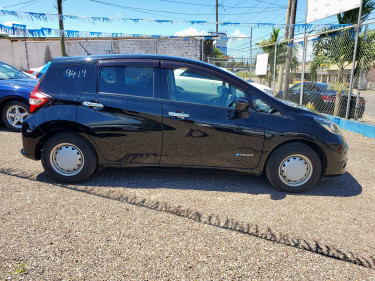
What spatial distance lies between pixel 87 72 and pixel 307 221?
10.4ft

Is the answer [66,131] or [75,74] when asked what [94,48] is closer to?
[75,74]

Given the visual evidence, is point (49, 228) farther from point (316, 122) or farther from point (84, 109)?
point (316, 122)

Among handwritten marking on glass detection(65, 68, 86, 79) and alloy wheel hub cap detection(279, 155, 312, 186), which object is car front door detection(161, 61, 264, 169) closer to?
alloy wheel hub cap detection(279, 155, 312, 186)

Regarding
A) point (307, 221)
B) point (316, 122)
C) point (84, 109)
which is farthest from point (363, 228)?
point (84, 109)

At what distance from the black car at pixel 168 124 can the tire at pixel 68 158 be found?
0.04 feet

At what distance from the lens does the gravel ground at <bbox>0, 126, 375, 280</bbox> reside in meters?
2.16

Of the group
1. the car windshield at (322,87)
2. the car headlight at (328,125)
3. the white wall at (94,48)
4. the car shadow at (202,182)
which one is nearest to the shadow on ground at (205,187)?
the car shadow at (202,182)

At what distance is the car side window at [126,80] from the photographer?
3.50 metres

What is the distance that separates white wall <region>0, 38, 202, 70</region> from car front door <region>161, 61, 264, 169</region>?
20092 mm

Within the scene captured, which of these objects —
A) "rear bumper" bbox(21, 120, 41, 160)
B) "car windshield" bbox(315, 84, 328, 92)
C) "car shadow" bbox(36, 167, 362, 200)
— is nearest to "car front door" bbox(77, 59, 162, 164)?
"car shadow" bbox(36, 167, 362, 200)

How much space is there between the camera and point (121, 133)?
346cm

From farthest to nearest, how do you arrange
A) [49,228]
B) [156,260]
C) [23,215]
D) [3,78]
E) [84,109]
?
[3,78], [84,109], [23,215], [49,228], [156,260]

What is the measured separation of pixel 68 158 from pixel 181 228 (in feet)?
6.01

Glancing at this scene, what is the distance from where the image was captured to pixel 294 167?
3471mm
